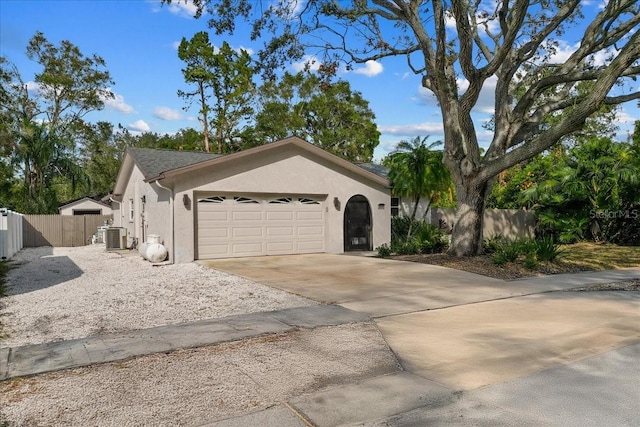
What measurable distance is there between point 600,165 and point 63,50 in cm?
3641

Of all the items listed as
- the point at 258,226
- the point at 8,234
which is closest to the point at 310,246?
the point at 258,226

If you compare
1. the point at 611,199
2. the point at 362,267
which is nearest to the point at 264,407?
the point at 362,267

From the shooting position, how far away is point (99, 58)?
123 feet

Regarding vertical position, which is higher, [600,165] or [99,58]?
[99,58]

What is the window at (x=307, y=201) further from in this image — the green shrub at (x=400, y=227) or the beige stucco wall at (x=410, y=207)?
the beige stucco wall at (x=410, y=207)

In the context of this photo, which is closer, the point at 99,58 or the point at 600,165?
the point at 600,165

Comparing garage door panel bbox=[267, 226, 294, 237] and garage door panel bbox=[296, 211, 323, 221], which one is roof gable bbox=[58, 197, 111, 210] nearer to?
garage door panel bbox=[267, 226, 294, 237]

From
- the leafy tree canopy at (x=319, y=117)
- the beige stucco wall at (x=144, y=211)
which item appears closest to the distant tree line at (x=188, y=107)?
the leafy tree canopy at (x=319, y=117)

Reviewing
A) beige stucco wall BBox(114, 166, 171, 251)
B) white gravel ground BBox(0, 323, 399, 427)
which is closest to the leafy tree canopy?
beige stucco wall BBox(114, 166, 171, 251)

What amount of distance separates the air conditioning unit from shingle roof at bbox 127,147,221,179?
3.62 m

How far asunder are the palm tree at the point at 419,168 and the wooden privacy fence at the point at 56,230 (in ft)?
53.4

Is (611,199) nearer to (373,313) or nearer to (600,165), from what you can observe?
(600,165)

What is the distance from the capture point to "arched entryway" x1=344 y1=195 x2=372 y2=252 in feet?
59.9

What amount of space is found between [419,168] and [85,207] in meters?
21.8
